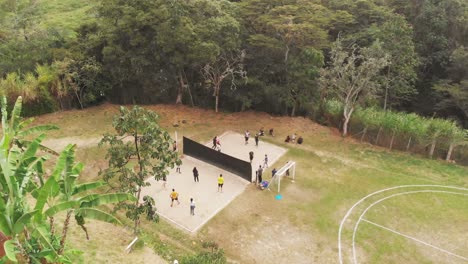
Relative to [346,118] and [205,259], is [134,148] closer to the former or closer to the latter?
[205,259]

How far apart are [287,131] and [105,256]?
1935cm

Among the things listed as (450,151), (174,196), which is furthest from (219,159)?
(450,151)

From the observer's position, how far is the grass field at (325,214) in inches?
727

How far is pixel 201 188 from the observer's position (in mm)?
23531

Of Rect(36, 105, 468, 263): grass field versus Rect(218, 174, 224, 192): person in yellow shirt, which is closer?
Rect(36, 105, 468, 263): grass field

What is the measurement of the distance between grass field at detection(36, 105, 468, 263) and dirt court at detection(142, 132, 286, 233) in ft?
2.04

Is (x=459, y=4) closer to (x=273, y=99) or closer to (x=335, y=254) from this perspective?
(x=273, y=99)

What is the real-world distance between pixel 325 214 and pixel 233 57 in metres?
16.8

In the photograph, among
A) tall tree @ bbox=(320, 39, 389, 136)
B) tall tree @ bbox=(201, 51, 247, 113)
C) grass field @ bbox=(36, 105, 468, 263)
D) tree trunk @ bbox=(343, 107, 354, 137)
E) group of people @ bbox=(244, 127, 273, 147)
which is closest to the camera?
grass field @ bbox=(36, 105, 468, 263)

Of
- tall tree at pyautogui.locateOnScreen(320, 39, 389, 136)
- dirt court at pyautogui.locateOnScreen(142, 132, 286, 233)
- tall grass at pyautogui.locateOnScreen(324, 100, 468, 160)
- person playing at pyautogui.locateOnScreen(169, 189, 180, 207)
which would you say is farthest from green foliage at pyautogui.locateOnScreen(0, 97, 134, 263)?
tall grass at pyautogui.locateOnScreen(324, 100, 468, 160)

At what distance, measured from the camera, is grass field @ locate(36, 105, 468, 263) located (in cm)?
1847

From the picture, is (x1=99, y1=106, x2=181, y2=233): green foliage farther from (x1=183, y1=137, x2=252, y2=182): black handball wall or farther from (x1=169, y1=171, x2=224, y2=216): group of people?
(x1=183, y1=137, x2=252, y2=182): black handball wall

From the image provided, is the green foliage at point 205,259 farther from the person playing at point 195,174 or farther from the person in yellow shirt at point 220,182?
the person playing at point 195,174

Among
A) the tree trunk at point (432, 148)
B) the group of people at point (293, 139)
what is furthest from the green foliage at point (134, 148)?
the tree trunk at point (432, 148)
